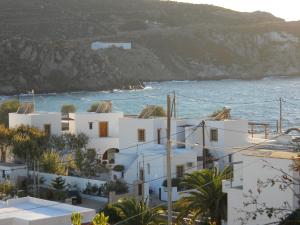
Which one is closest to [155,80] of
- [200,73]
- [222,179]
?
[200,73]

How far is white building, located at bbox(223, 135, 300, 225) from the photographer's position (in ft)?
47.4

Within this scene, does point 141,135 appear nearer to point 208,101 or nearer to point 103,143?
point 103,143

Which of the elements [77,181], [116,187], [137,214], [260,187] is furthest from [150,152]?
[260,187]

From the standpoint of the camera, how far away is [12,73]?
128125 millimetres

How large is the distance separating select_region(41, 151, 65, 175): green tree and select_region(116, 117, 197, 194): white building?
6.74 ft

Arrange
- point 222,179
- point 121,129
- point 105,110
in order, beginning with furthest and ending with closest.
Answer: point 105,110 < point 121,129 < point 222,179

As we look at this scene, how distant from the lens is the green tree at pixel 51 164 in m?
25.2

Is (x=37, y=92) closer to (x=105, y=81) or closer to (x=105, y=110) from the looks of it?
(x=105, y=81)

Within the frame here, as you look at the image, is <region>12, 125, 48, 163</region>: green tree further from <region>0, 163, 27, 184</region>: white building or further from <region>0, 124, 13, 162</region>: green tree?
<region>0, 163, 27, 184</region>: white building

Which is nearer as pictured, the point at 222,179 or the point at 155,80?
the point at 222,179

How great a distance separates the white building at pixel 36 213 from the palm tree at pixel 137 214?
3.11ft

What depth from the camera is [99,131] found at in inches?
1203

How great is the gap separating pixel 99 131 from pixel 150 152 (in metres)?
6.34

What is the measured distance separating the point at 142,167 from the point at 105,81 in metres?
106
